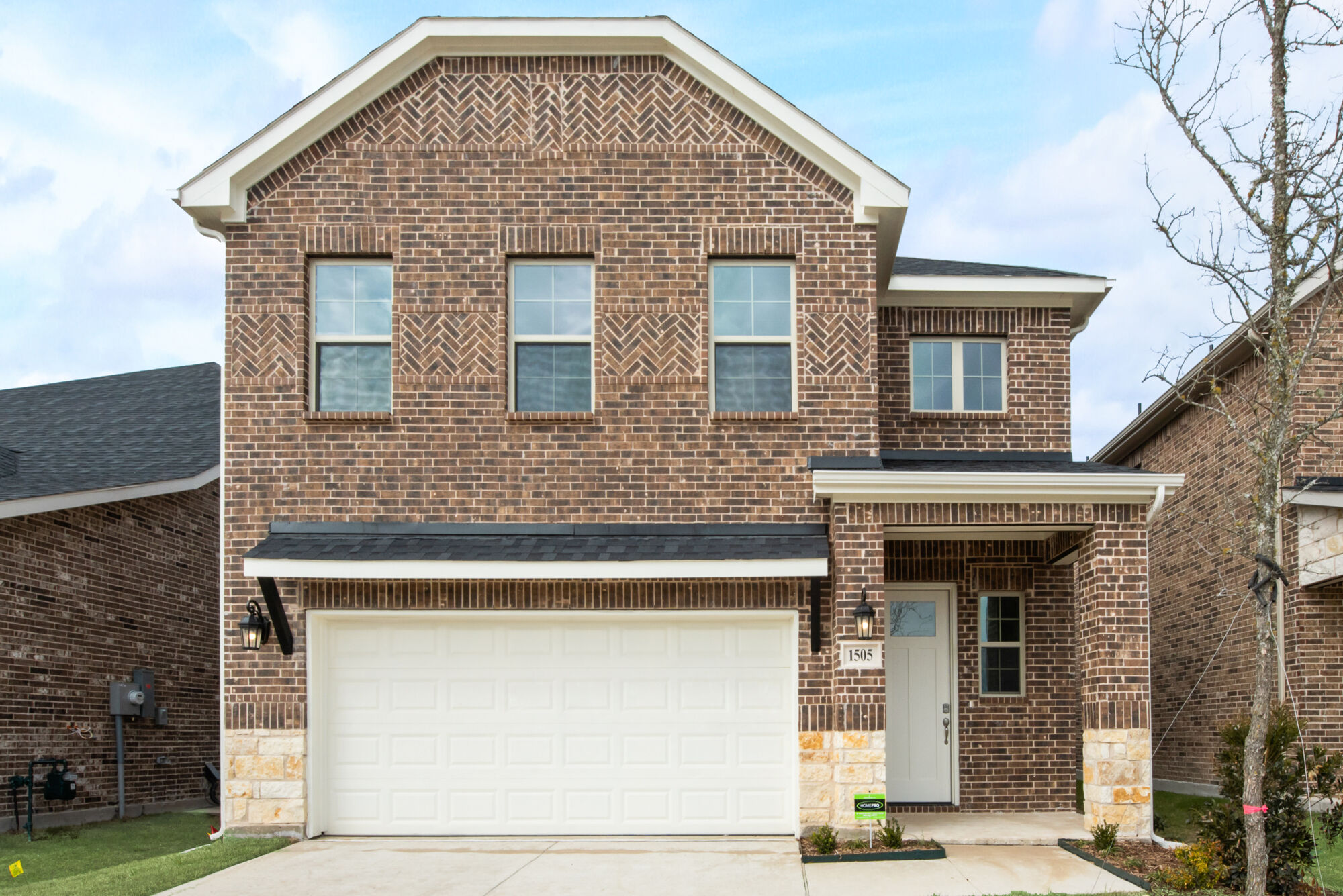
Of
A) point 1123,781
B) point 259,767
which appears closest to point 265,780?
point 259,767

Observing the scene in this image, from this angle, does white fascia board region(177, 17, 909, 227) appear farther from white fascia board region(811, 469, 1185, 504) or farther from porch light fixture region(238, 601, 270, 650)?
porch light fixture region(238, 601, 270, 650)

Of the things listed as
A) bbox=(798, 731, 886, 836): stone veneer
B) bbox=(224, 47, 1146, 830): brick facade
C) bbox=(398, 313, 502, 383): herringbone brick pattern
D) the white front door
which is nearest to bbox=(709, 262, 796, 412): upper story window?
bbox=(224, 47, 1146, 830): brick facade

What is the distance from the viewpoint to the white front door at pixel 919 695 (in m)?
13.7

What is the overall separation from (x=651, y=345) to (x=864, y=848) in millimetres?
5326

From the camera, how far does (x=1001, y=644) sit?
13938mm

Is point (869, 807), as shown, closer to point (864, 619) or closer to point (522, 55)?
point (864, 619)

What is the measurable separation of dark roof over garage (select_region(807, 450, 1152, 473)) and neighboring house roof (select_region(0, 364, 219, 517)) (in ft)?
28.6

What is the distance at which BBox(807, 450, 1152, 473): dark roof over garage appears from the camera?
12250mm

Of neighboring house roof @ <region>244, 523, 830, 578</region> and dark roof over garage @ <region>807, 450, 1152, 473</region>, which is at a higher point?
dark roof over garage @ <region>807, 450, 1152, 473</region>

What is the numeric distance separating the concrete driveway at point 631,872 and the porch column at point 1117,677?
79 cm

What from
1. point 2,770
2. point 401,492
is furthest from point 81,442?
point 401,492

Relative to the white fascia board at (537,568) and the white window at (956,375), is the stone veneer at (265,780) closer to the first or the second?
the white fascia board at (537,568)

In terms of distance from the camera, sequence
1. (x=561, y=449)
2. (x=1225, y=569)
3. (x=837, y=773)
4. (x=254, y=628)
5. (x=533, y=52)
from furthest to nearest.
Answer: (x=1225, y=569) → (x=533, y=52) → (x=561, y=449) → (x=254, y=628) → (x=837, y=773)

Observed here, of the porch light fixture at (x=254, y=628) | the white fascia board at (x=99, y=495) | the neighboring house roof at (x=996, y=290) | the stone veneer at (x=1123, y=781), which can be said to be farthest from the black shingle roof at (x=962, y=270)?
the white fascia board at (x=99, y=495)
